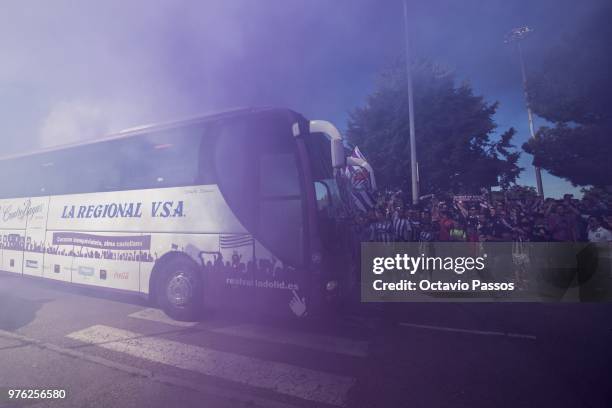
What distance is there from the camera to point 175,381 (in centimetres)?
310

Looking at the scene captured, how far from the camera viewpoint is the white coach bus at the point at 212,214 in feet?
14.0

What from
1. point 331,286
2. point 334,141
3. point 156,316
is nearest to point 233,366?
point 331,286

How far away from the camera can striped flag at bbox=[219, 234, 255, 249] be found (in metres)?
4.48

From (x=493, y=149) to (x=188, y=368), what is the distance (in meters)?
17.9

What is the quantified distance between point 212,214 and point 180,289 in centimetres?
140

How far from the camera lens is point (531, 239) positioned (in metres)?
7.71

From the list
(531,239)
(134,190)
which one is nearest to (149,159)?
(134,190)

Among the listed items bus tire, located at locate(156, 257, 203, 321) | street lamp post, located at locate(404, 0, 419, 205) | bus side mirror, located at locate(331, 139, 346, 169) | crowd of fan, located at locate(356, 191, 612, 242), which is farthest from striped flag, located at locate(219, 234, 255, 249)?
street lamp post, located at locate(404, 0, 419, 205)

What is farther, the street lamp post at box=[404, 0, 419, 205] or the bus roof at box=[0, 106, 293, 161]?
the street lamp post at box=[404, 0, 419, 205]

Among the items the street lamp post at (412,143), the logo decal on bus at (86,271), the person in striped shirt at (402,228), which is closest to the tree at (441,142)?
the street lamp post at (412,143)

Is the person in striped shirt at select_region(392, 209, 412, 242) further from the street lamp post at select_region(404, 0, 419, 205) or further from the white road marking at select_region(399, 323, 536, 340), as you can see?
the street lamp post at select_region(404, 0, 419, 205)

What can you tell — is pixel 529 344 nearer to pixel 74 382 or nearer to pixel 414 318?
pixel 414 318

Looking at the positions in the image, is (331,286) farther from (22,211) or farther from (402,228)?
(22,211)

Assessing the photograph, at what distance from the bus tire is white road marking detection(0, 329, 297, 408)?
4.70 ft
